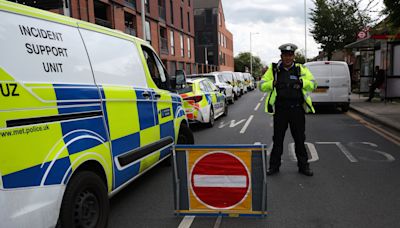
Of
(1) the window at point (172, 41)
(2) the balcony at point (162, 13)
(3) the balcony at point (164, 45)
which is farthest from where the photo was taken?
(1) the window at point (172, 41)

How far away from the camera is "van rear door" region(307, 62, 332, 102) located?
13.3 meters

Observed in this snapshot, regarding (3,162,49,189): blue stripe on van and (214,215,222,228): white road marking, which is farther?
(214,215,222,228): white road marking

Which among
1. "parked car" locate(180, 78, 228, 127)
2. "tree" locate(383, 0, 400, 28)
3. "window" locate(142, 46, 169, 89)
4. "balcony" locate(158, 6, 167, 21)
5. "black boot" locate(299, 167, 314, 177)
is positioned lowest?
"black boot" locate(299, 167, 314, 177)

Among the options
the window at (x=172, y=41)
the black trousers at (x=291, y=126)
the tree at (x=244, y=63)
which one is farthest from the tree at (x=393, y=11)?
the tree at (x=244, y=63)

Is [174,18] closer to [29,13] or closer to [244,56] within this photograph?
[29,13]

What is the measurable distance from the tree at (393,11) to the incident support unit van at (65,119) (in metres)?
6.40

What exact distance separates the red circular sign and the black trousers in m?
1.91

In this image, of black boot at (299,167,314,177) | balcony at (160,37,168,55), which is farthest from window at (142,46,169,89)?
balcony at (160,37,168,55)

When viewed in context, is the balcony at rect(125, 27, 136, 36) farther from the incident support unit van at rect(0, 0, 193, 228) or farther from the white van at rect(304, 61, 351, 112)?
the incident support unit van at rect(0, 0, 193, 228)

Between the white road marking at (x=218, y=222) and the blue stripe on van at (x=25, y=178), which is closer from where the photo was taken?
the blue stripe on van at (x=25, y=178)

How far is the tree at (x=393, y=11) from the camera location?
8.14 meters

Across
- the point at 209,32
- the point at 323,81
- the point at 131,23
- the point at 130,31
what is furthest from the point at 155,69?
the point at 209,32

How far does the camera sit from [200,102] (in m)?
10.1

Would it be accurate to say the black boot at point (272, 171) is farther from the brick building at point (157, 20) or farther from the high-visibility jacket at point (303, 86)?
the brick building at point (157, 20)
